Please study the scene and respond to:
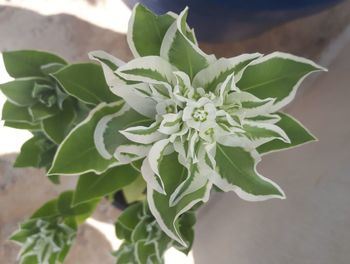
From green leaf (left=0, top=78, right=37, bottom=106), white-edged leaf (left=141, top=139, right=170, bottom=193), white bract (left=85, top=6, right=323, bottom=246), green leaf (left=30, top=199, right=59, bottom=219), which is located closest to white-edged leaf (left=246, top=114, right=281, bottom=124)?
white bract (left=85, top=6, right=323, bottom=246)

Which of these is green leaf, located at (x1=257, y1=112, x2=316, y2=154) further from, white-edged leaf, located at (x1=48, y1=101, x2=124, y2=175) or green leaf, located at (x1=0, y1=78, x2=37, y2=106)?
green leaf, located at (x1=0, y1=78, x2=37, y2=106)

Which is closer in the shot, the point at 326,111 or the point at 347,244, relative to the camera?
the point at 347,244

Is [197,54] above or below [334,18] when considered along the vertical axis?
above

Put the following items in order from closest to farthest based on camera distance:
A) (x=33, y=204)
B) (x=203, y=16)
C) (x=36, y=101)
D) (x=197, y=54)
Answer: (x=197, y=54) < (x=36, y=101) < (x=203, y=16) < (x=33, y=204)

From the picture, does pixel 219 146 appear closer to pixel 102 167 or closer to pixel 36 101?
pixel 102 167

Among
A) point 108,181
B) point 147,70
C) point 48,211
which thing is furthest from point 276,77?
point 48,211

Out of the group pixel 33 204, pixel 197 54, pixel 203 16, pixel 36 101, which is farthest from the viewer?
pixel 33 204

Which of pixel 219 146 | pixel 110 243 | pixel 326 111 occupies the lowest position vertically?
pixel 110 243

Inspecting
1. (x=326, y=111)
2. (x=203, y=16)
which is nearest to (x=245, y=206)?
(x=326, y=111)
